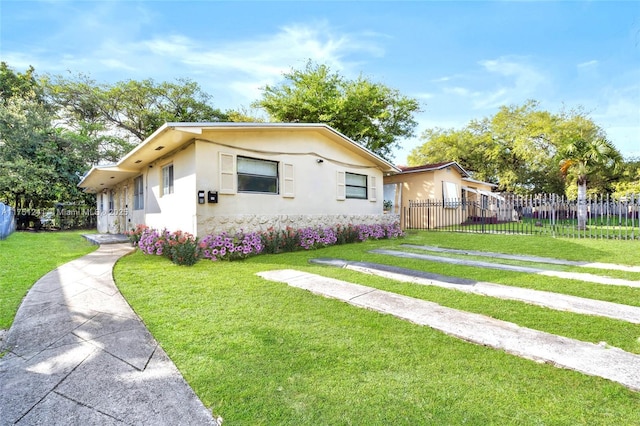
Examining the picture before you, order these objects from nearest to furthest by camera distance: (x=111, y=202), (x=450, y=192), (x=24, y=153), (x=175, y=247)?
(x=175, y=247), (x=111, y=202), (x=450, y=192), (x=24, y=153)

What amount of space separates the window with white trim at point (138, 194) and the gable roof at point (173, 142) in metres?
0.37

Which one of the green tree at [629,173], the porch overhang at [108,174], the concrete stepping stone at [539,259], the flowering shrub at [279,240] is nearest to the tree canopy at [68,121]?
the porch overhang at [108,174]

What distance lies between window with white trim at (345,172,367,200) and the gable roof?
3.02ft

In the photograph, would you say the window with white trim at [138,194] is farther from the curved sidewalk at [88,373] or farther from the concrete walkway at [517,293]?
the concrete walkway at [517,293]

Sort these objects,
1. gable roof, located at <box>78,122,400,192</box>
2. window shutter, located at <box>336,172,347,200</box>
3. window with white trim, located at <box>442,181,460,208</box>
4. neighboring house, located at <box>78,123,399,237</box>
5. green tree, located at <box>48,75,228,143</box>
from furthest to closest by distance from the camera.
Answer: green tree, located at <box>48,75,228,143</box>
window with white trim, located at <box>442,181,460,208</box>
window shutter, located at <box>336,172,347,200</box>
neighboring house, located at <box>78,123,399,237</box>
gable roof, located at <box>78,122,400,192</box>

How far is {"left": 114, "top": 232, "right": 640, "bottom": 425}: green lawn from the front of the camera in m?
1.84

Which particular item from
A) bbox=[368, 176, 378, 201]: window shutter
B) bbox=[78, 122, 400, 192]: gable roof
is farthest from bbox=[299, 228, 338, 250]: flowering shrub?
bbox=[368, 176, 378, 201]: window shutter

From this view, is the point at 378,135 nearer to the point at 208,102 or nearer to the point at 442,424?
the point at 208,102

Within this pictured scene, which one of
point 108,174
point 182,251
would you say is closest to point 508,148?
point 182,251

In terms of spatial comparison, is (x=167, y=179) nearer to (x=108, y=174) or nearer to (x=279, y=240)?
(x=279, y=240)

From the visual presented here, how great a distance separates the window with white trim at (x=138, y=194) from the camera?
41.1 ft

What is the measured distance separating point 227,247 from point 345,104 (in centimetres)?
1484

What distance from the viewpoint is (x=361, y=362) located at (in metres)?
2.40

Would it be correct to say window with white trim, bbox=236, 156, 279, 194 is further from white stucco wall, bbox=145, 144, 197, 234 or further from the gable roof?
white stucco wall, bbox=145, 144, 197, 234
